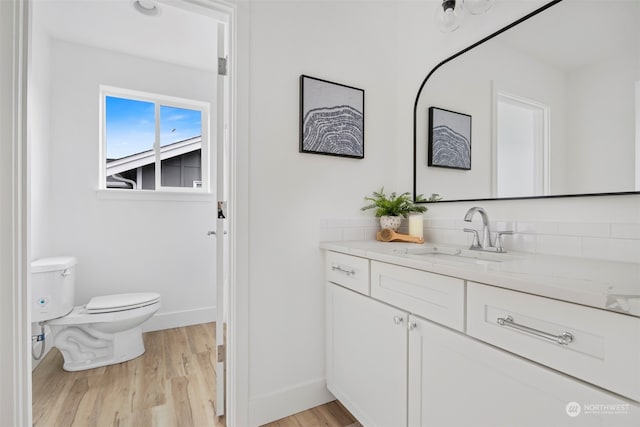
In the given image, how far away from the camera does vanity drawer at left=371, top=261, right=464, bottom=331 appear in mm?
907

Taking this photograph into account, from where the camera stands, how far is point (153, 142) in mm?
2721

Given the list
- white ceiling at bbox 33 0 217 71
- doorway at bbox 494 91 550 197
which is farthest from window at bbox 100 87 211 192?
doorway at bbox 494 91 550 197

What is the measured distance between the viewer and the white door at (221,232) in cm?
150

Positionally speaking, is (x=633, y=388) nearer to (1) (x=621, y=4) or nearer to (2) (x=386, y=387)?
(2) (x=386, y=387)

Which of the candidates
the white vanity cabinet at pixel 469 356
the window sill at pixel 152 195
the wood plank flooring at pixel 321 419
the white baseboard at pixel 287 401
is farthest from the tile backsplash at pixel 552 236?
the window sill at pixel 152 195

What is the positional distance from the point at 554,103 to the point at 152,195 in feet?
9.14

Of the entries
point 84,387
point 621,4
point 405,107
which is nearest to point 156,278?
point 84,387

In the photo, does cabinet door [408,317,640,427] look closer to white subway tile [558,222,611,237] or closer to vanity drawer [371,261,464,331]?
vanity drawer [371,261,464,331]

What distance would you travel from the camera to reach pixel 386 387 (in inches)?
46.3

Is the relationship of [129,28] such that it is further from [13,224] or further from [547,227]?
[547,227]

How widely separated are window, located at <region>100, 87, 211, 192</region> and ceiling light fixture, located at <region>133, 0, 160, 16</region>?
76cm

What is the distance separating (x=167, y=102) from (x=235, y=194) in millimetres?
1899

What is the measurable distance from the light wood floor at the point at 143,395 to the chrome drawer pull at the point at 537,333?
1.08 meters

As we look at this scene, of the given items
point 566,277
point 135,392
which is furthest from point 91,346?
point 566,277
